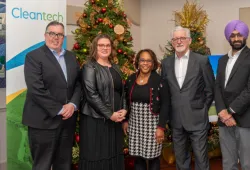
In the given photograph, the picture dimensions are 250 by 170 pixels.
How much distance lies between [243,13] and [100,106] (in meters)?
3.46

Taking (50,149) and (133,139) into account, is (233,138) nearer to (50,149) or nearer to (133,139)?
(133,139)

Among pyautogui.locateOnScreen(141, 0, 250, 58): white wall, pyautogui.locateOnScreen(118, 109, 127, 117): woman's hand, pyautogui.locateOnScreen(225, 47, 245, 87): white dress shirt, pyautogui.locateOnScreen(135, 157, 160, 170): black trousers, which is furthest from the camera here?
pyautogui.locateOnScreen(141, 0, 250, 58): white wall

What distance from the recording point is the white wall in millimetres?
5199

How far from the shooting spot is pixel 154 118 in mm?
2775

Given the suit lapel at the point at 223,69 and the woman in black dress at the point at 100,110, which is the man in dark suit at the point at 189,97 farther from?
the woman in black dress at the point at 100,110

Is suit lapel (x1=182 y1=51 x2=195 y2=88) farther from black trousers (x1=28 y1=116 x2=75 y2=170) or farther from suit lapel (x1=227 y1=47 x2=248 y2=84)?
black trousers (x1=28 y1=116 x2=75 y2=170)

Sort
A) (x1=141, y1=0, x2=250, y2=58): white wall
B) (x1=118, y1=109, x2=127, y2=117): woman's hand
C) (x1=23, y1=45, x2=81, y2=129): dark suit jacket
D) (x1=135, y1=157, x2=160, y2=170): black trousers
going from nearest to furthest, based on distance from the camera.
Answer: (x1=23, y1=45, x2=81, y2=129): dark suit jacket < (x1=118, y1=109, x2=127, y2=117): woman's hand < (x1=135, y1=157, x2=160, y2=170): black trousers < (x1=141, y1=0, x2=250, y2=58): white wall

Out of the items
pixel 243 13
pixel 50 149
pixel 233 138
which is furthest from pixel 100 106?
pixel 243 13

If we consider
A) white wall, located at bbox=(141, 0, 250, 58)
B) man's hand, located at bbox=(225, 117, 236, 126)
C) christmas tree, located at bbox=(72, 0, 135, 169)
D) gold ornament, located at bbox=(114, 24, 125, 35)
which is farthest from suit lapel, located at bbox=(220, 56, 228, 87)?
white wall, located at bbox=(141, 0, 250, 58)

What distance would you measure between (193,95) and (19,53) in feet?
5.60

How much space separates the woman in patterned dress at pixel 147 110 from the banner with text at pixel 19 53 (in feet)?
3.58

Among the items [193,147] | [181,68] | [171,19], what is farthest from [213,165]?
[171,19]

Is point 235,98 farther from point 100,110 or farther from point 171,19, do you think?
point 171,19

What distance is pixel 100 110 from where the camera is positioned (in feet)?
8.61
